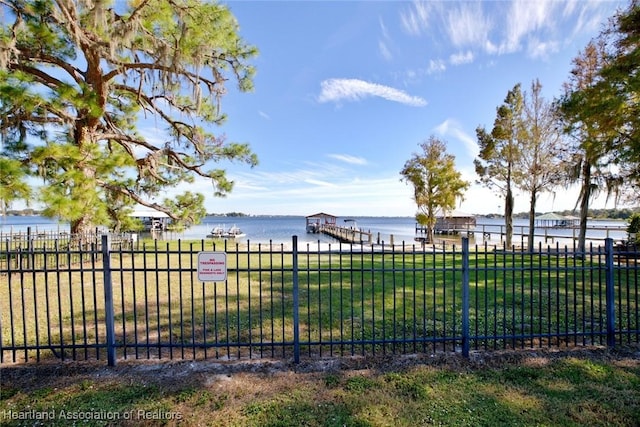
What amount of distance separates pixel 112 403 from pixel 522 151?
19890 mm

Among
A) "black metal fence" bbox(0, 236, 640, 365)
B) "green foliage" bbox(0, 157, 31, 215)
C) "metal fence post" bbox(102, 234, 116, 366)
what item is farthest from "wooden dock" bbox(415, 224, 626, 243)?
"green foliage" bbox(0, 157, 31, 215)

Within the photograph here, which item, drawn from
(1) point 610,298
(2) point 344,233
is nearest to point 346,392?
(1) point 610,298

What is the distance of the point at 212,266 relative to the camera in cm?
415

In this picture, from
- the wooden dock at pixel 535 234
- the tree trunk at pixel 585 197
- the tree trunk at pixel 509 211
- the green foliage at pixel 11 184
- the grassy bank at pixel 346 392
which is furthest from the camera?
the wooden dock at pixel 535 234

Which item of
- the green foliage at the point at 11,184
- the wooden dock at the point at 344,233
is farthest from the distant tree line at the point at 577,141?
the green foliage at the point at 11,184

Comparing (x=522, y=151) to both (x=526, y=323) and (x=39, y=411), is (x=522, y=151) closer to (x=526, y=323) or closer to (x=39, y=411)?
(x=526, y=323)

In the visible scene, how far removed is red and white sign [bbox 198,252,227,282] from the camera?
412 cm

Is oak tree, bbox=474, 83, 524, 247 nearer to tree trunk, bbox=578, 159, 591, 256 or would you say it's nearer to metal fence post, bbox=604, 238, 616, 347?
tree trunk, bbox=578, 159, 591, 256

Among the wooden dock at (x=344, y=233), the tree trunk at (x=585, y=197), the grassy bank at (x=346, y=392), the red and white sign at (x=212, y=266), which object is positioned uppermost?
the tree trunk at (x=585, y=197)

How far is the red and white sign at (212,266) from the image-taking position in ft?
13.5

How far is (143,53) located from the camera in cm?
1077

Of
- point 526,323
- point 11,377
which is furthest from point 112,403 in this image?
point 526,323

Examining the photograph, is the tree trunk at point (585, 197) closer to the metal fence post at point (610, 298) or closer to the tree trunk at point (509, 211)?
the tree trunk at point (509, 211)

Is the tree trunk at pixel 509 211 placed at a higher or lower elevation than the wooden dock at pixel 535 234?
higher
